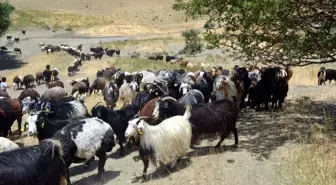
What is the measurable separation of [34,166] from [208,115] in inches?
167

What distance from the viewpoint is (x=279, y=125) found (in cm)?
1033

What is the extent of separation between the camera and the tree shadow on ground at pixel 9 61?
36.2 metres

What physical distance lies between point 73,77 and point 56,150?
21909mm

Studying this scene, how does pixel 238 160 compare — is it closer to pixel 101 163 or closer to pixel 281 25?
pixel 101 163

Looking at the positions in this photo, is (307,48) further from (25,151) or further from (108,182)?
(25,151)

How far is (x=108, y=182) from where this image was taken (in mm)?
8219

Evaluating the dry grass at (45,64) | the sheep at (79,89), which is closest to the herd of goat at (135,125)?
the sheep at (79,89)

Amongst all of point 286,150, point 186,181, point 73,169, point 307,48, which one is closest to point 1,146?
point 73,169

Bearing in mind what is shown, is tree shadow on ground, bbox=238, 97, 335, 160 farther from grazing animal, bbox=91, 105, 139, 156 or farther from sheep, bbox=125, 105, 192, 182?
grazing animal, bbox=91, 105, 139, 156

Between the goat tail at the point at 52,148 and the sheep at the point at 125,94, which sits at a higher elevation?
the goat tail at the point at 52,148

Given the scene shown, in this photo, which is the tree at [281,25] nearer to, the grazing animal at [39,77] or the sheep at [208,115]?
the sheep at [208,115]

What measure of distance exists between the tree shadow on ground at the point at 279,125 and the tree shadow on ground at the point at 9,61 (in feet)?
92.9

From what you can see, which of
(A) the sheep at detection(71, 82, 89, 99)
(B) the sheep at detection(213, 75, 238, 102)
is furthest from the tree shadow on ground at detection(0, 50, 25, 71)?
(B) the sheep at detection(213, 75, 238, 102)

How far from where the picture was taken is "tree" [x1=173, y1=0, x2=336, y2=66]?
8.77 metres
